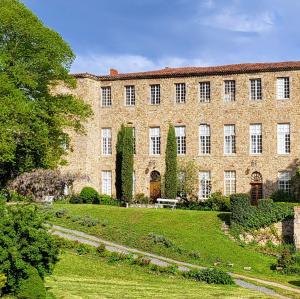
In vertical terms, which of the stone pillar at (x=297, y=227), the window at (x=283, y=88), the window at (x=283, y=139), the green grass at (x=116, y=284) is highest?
the window at (x=283, y=88)

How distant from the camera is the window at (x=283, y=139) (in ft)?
154

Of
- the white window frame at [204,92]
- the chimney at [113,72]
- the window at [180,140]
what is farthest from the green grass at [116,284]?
the chimney at [113,72]

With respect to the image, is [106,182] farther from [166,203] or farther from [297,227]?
[297,227]

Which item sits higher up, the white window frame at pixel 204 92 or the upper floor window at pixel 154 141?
the white window frame at pixel 204 92

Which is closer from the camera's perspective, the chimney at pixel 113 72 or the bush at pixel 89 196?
the bush at pixel 89 196

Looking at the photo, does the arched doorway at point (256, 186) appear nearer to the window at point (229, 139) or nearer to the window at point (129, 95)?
the window at point (229, 139)

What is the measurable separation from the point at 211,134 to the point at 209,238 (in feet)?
45.5

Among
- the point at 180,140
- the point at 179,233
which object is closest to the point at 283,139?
the point at 180,140

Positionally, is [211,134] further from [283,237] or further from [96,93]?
[283,237]

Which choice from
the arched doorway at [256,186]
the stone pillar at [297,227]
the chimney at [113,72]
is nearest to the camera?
the stone pillar at [297,227]

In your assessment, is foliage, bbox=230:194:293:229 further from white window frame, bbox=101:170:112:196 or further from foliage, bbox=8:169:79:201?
white window frame, bbox=101:170:112:196

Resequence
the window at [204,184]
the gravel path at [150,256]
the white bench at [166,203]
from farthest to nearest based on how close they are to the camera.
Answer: the window at [204,184], the white bench at [166,203], the gravel path at [150,256]

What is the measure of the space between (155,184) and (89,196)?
199 inches

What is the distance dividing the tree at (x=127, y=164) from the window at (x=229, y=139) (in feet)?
22.6
